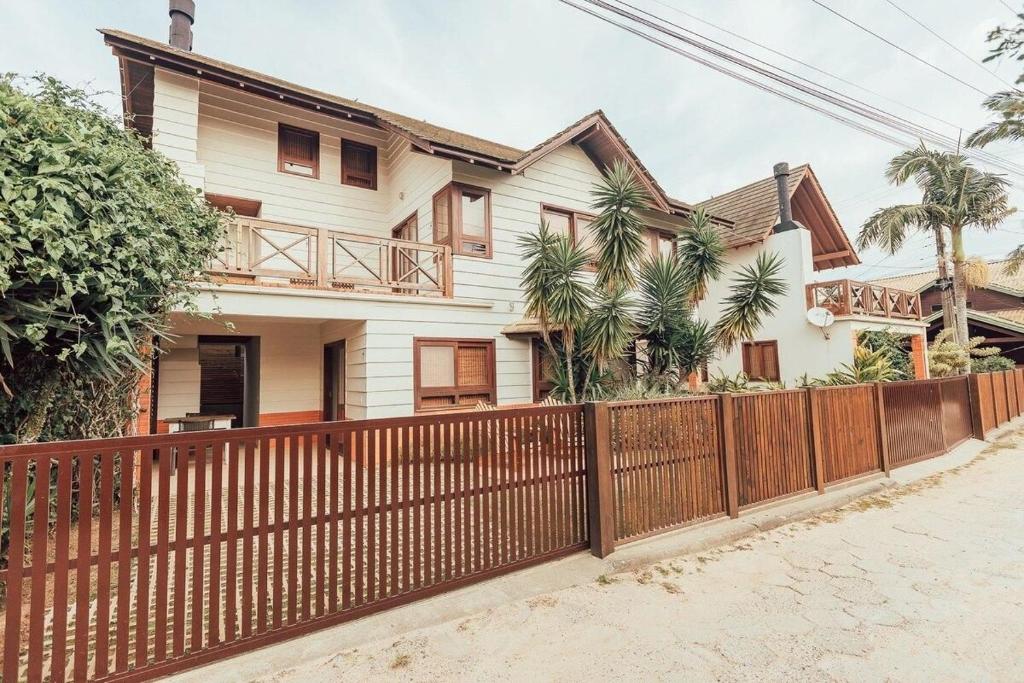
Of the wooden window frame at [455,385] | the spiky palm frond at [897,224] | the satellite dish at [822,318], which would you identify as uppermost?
the spiky palm frond at [897,224]

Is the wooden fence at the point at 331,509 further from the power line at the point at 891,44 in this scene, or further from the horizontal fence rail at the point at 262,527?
the power line at the point at 891,44

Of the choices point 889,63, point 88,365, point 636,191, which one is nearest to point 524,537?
point 88,365

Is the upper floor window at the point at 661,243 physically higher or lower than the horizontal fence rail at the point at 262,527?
higher

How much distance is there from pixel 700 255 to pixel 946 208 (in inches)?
451

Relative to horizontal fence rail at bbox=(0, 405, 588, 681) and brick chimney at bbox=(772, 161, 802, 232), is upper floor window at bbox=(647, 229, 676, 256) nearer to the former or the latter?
brick chimney at bbox=(772, 161, 802, 232)

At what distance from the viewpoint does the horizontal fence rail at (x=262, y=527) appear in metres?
2.27

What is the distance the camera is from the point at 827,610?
10.8 feet

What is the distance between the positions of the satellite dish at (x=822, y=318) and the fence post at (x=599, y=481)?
11427mm

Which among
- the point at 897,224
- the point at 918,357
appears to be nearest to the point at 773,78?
the point at 897,224

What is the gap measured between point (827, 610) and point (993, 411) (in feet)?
39.8

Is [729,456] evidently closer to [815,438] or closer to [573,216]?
[815,438]

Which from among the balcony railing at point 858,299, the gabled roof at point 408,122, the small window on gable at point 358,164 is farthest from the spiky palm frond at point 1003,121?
the small window on gable at point 358,164

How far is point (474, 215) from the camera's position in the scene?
9.48 meters

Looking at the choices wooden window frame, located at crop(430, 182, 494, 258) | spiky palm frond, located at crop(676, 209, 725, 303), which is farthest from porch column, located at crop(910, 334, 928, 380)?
wooden window frame, located at crop(430, 182, 494, 258)
